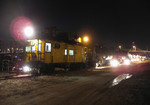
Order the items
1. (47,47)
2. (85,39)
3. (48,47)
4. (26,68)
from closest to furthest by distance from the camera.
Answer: (26,68)
(47,47)
(48,47)
(85,39)

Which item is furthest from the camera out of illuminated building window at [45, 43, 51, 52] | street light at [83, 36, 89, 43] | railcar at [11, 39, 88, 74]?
street light at [83, 36, 89, 43]

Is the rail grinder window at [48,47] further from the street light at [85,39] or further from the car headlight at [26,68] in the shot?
the street light at [85,39]

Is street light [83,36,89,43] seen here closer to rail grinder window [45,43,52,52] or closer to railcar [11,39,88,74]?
railcar [11,39,88,74]

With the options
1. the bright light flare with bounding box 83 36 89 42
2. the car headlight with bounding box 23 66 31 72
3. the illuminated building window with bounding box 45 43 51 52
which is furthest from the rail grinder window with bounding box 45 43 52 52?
the bright light flare with bounding box 83 36 89 42

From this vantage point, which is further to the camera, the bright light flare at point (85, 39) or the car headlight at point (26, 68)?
the bright light flare at point (85, 39)

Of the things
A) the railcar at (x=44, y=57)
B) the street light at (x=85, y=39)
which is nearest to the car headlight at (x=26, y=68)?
the railcar at (x=44, y=57)

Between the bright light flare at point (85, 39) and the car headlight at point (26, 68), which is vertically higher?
the bright light flare at point (85, 39)

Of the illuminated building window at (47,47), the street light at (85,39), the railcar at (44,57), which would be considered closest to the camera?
the railcar at (44,57)

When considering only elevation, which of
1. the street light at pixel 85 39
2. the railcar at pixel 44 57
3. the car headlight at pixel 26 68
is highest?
the street light at pixel 85 39

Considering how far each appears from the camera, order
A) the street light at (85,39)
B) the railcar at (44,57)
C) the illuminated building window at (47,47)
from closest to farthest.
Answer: the railcar at (44,57)
the illuminated building window at (47,47)
the street light at (85,39)

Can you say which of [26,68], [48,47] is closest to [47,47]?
[48,47]

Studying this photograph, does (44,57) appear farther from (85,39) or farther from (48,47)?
(85,39)

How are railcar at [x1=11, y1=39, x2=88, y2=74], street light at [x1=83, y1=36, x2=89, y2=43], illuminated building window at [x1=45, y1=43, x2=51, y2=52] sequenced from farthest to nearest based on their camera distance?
1. street light at [x1=83, y1=36, x2=89, y2=43]
2. illuminated building window at [x1=45, y1=43, x2=51, y2=52]
3. railcar at [x1=11, y1=39, x2=88, y2=74]

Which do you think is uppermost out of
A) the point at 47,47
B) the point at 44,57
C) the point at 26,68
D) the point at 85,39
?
the point at 85,39
